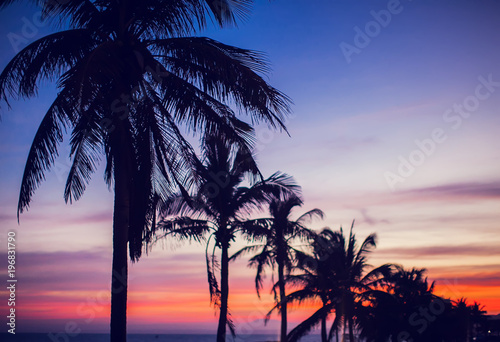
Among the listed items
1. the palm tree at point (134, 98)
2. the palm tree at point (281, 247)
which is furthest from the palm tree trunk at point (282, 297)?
the palm tree at point (134, 98)

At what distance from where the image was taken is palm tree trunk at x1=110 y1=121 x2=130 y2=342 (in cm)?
781

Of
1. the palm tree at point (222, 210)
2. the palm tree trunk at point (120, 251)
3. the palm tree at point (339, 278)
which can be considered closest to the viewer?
the palm tree trunk at point (120, 251)

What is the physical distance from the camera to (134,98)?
28.4 feet

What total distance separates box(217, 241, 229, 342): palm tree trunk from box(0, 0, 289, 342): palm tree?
9.56 meters

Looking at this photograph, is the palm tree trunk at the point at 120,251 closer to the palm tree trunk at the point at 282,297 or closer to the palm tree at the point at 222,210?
the palm tree at the point at 222,210

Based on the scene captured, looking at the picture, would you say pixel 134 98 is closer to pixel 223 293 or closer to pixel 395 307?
pixel 223 293

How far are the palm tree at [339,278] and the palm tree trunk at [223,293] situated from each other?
25.8ft

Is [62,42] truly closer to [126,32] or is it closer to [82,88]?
[126,32]

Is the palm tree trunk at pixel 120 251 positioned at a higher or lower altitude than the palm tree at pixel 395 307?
higher

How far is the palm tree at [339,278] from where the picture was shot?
83.3 feet

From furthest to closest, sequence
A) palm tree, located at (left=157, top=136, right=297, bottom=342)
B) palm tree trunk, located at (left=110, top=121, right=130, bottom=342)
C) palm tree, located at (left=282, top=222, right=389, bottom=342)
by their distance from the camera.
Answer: palm tree, located at (left=282, top=222, right=389, bottom=342)
palm tree, located at (left=157, top=136, right=297, bottom=342)
palm tree trunk, located at (left=110, top=121, right=130, bottom=342)

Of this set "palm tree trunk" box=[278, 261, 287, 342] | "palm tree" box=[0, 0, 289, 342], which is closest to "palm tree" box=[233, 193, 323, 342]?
"palm tree trunk" box=[278, 261, 287, 342]

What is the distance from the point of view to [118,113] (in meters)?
8.26

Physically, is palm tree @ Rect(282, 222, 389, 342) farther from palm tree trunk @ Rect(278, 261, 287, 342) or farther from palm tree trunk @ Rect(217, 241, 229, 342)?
palm tree trunk @ Rect(217, 241, 229, 342)
